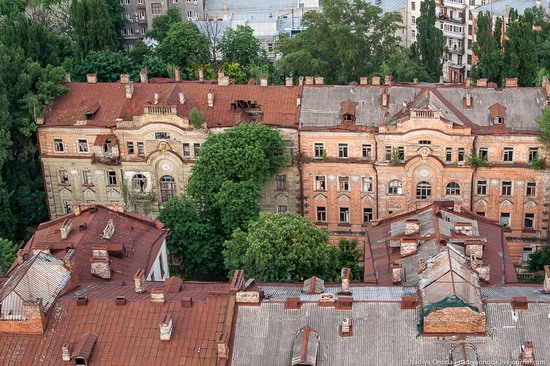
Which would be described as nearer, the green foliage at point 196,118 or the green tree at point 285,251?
the green tree at point 285,251

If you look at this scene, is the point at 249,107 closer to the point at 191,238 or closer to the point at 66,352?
the point at 191,238

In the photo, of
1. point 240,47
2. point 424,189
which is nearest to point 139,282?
point 424,189

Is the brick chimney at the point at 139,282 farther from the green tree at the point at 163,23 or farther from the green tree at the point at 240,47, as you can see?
the green tree at the point at 163,23

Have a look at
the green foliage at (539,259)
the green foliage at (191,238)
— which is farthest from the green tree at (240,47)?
the green foliage at (539,259)

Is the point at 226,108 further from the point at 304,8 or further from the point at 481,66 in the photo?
the point at 304,8

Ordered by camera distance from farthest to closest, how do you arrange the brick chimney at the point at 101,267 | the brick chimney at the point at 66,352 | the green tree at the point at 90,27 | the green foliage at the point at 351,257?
the green tree at the point at 90,27
the green foliage at the point at 351,257
the brick chimney at the point at 101,267
the brick chimney at the point at 66,352

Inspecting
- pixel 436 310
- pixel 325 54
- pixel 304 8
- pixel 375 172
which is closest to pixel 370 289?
pixel 436 310
